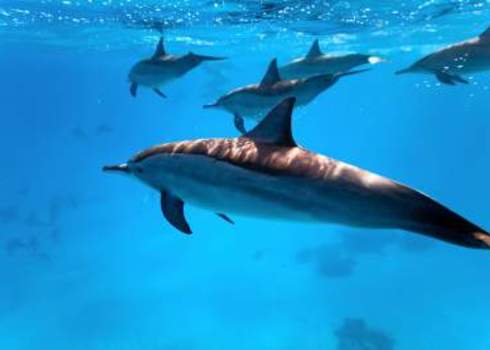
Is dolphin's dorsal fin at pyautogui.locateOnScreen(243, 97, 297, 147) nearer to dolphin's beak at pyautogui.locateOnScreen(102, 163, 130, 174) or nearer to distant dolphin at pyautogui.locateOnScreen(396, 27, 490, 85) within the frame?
dolphin's beak at pyautogui.locateOnScreen(102, 163, 130, 174)

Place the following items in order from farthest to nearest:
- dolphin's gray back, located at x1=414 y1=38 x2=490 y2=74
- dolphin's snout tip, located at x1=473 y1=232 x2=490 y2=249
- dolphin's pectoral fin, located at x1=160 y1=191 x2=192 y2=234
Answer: dolphin's gray back, located at x1=414 y1=38 x2=490 y2=74, dolphin's pectoral fin, located at x1=160 y1=191 x2=192 y2=234, dolphin's snout tip, located at x1=473 y1=232 x2=490 y2=249

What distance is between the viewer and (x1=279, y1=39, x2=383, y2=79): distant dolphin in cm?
927

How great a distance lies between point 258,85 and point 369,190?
17.9 ft

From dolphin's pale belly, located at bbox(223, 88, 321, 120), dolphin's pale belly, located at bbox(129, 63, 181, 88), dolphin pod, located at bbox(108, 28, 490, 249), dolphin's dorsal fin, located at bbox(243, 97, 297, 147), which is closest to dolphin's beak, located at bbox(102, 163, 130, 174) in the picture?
dolphin pod, located at bbox(108, 28, 490, 249)

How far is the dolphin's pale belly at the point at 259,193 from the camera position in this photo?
355cm

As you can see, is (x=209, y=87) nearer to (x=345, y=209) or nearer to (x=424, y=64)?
(x=424, y=64)

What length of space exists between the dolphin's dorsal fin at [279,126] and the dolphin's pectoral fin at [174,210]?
126 cm

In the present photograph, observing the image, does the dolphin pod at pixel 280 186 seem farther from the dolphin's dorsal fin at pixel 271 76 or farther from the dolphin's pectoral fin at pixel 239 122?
the dolphin's dorsal fin at pixel 271 76

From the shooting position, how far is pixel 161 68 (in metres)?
9.96

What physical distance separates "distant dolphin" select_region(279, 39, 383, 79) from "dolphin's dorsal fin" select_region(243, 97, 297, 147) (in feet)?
16.3

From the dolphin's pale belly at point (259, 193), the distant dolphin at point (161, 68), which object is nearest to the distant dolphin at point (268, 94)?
the distant dolphin at point (161, 68)

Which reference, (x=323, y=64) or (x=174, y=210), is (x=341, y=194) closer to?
(x=174, y=210)

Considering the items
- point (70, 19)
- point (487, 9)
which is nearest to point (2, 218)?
point (70, 19)

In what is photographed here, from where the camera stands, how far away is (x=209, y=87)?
4800cm
